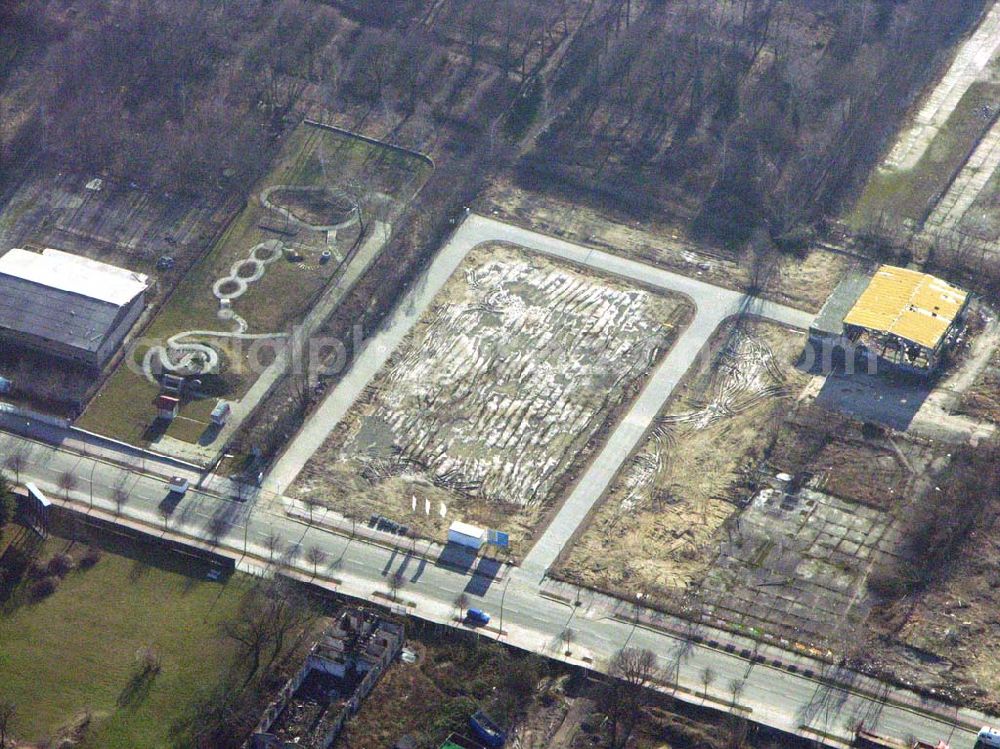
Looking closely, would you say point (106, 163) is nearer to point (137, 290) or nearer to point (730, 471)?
point (137, 290)

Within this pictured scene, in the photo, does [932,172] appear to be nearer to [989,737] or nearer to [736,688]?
[989,737]

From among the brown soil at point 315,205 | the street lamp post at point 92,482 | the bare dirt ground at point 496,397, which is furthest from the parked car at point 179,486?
the brown soil at point 315,205

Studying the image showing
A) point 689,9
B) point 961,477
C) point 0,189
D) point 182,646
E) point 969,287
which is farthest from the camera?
point 689,9

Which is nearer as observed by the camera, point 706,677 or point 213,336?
point 706,677

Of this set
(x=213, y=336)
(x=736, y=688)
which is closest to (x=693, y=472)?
(x=736, y=688)

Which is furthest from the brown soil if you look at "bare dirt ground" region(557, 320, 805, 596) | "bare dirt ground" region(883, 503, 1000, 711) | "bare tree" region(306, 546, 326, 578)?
"bare dirt ground" region(883, 503, 1000, 711)

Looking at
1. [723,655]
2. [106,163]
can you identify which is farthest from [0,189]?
[723,655]
